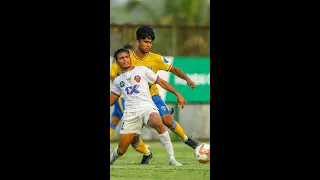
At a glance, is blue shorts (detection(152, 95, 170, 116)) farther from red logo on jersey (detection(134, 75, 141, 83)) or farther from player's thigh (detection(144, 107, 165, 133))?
red logo on jersey (detection(134, 75, 141, 83))

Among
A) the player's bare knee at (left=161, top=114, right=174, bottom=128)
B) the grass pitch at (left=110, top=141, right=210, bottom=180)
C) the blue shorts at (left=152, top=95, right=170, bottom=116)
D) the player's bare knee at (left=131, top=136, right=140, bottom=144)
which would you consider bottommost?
the grass pitch at (left=110, top=141, right=210, bottom=180)

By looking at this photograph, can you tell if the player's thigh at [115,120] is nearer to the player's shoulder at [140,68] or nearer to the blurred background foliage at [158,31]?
the blurred background foliage at [158,31]

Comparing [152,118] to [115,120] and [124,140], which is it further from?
[115,120]

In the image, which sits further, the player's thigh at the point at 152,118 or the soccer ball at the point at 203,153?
the soccer ball at the point at 203,153

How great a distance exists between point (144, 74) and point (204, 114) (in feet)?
28.2

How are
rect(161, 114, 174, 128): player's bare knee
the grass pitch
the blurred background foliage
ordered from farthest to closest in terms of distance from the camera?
the blurred background foliage → rect(161, 114, 174, 128): player's bare knee → the grass pitch

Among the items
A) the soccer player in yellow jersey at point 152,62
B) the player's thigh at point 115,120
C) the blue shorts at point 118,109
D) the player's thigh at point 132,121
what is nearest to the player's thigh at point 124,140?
the player's thigh at point 132,121

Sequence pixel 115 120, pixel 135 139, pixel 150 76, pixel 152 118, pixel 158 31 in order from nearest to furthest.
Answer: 1. pixel 152 118
2. pixel 150 76
3. pixel 135 139
4. pixel 115 120
5. pixel 158 31

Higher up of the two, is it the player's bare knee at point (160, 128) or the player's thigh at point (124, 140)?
the player's bare knee at point (160, 128)

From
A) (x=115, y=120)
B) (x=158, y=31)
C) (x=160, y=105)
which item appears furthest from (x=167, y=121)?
(x=158, y=31)

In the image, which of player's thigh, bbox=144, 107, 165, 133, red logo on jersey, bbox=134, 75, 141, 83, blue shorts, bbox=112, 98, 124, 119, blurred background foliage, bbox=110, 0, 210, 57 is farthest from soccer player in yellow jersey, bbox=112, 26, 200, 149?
blurred background foliage, bbox=110, 0, 210, 57
